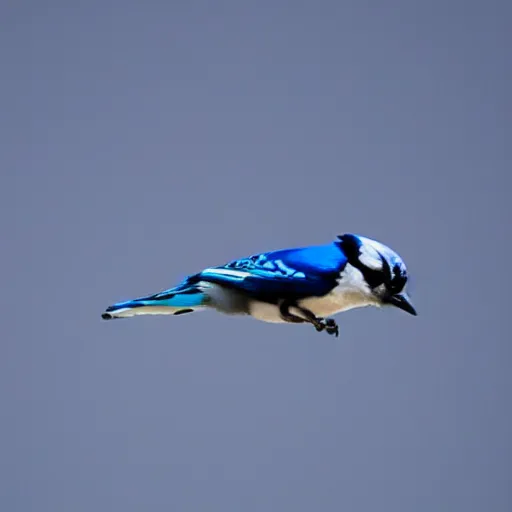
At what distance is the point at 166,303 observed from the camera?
2.09 meters

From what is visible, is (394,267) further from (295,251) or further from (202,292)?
(202,292)

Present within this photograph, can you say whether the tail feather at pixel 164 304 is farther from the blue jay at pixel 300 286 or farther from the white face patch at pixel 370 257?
the white face patch at pixel 370 257

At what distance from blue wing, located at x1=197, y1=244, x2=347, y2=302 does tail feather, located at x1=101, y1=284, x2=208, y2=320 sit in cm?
3

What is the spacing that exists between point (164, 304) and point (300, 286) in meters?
0.19

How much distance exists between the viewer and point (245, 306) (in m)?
2.11

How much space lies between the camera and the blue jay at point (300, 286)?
2068 mm

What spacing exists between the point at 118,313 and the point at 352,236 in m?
0.34

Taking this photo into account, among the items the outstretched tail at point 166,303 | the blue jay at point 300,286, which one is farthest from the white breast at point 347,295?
the outstretched tail at point 166,303

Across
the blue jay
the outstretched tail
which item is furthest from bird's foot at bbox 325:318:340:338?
the outstretched tail

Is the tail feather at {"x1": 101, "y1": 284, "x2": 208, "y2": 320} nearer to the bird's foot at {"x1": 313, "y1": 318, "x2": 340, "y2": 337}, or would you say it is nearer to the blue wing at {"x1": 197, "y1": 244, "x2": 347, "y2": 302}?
the blue wing at {"x1": 197, "y1": 244, "x2": 347, "y2": 302}

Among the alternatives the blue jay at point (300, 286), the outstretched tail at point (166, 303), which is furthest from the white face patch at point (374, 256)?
the outstretched tail at point (166, 303)

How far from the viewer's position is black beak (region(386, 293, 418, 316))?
207 centimetres

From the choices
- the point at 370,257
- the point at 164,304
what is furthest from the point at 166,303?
the point at 370,257

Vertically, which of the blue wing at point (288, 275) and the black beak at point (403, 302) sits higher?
the blue wing at point (288, 275)
